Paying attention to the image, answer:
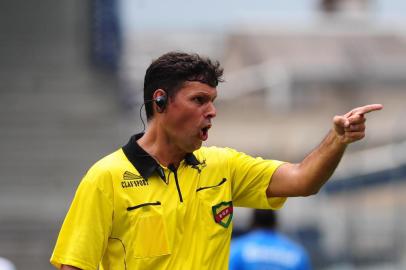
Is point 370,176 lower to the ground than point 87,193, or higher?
lower

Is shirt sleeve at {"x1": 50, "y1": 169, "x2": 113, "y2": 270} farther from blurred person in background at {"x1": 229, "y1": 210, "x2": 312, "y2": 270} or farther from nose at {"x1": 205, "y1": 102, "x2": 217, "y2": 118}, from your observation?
blurred person in background at {"x1": 229, "y1": 210, "x2": 312, "y2": 270}

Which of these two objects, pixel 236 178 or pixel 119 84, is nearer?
pixel 236 178

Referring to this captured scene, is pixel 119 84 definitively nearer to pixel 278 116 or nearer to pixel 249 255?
pixel 249 255

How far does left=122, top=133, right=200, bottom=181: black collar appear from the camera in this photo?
5.53m

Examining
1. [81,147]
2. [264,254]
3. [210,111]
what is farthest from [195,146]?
[81,147]

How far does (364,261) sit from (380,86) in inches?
1150

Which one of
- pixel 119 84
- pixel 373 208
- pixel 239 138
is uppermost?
pixel 119 84

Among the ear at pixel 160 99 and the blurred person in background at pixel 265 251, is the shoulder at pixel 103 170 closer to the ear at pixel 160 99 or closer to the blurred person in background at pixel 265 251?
the ear at pixel 160 99

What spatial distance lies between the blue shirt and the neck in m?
3.81

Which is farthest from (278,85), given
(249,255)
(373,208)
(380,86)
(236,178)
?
(236,178)

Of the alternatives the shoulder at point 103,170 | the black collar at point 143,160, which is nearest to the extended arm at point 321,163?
the black collar at point 143,160

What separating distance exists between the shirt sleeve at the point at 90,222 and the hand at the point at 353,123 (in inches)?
39.0

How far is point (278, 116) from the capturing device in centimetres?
4325

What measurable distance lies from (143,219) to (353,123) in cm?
96
